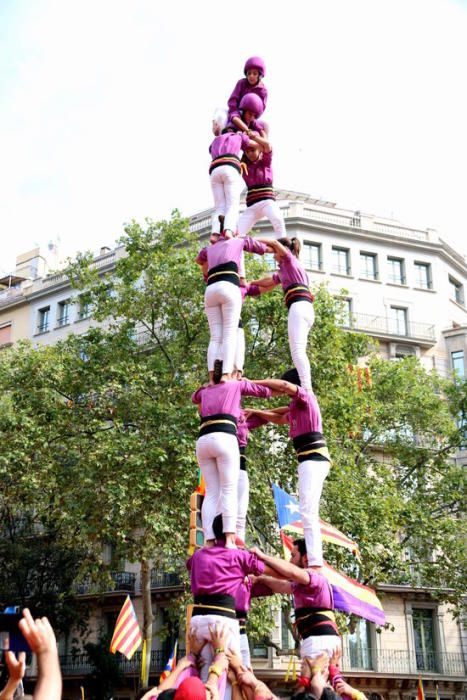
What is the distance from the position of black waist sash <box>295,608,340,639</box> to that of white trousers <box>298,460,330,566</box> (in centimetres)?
63

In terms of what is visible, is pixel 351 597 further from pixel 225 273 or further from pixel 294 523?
pixel 225 273

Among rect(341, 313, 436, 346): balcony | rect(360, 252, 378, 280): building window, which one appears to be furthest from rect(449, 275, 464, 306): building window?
rect(360, 252, 378, 280): building window

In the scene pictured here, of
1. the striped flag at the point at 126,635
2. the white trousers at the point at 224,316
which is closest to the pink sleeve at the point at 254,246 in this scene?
the white trousers at the point at 224,316

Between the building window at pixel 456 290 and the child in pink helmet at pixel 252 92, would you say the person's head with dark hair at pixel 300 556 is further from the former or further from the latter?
the building window at pixel 456 290

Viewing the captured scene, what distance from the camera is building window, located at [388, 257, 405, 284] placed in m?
41.5

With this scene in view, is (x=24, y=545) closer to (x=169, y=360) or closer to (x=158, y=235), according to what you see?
(x=169, y=360)

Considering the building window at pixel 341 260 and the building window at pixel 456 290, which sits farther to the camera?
the building window at pixel 456 290

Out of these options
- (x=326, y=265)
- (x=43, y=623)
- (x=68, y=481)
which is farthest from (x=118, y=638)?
(x=326, y=265)

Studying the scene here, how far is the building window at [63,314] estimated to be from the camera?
4518 cm

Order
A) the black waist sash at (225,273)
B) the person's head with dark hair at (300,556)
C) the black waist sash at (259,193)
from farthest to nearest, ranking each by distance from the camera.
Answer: the black waist sash at (259,193)
the black waist sash at (225,273)
the person's head with dark hair at (300,556)

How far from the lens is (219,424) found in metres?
9.53

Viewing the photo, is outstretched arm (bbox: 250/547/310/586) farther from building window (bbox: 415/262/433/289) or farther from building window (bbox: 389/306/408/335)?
building window (bbox: 415/262/433/289)

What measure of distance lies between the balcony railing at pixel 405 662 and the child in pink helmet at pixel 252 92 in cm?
2572

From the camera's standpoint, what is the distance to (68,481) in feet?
78.0
